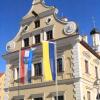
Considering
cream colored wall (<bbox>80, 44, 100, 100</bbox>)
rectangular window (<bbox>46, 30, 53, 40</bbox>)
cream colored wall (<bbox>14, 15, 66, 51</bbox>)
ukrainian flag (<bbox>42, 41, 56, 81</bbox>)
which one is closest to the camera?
ukrainian flag (<bbox>42, 41, 56, 81</bbox>)

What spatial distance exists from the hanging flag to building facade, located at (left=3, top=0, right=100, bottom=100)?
48 centimetres

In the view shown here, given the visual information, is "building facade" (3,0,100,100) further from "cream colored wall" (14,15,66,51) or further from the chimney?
the chimney

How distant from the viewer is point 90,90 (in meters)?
31.1

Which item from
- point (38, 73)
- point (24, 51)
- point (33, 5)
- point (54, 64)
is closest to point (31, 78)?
point (38, 73)

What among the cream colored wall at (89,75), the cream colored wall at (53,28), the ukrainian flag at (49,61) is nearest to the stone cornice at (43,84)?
the cream colored wall at (89,75)

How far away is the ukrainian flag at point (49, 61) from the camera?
26.8 m

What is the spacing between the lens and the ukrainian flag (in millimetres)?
26797

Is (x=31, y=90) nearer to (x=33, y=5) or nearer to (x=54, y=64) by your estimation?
(x=54, y=64)

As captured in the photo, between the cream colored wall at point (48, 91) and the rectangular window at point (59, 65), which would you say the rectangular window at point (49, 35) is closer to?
the rectangular window at point (59, 65)

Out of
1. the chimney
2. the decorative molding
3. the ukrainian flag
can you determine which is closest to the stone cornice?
the ukrainian flag

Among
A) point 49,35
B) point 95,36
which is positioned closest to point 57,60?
point 49,35

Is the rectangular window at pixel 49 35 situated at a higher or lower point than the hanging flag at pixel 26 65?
higher

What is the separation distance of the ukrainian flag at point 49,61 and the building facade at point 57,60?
64.3 inches

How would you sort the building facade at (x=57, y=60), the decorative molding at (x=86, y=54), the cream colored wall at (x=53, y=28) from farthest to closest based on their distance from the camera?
the cream colored wall at (x=53, y=28)
the decorative molding at (x=86, y=54)
the building facade at (x=57, y=60)
